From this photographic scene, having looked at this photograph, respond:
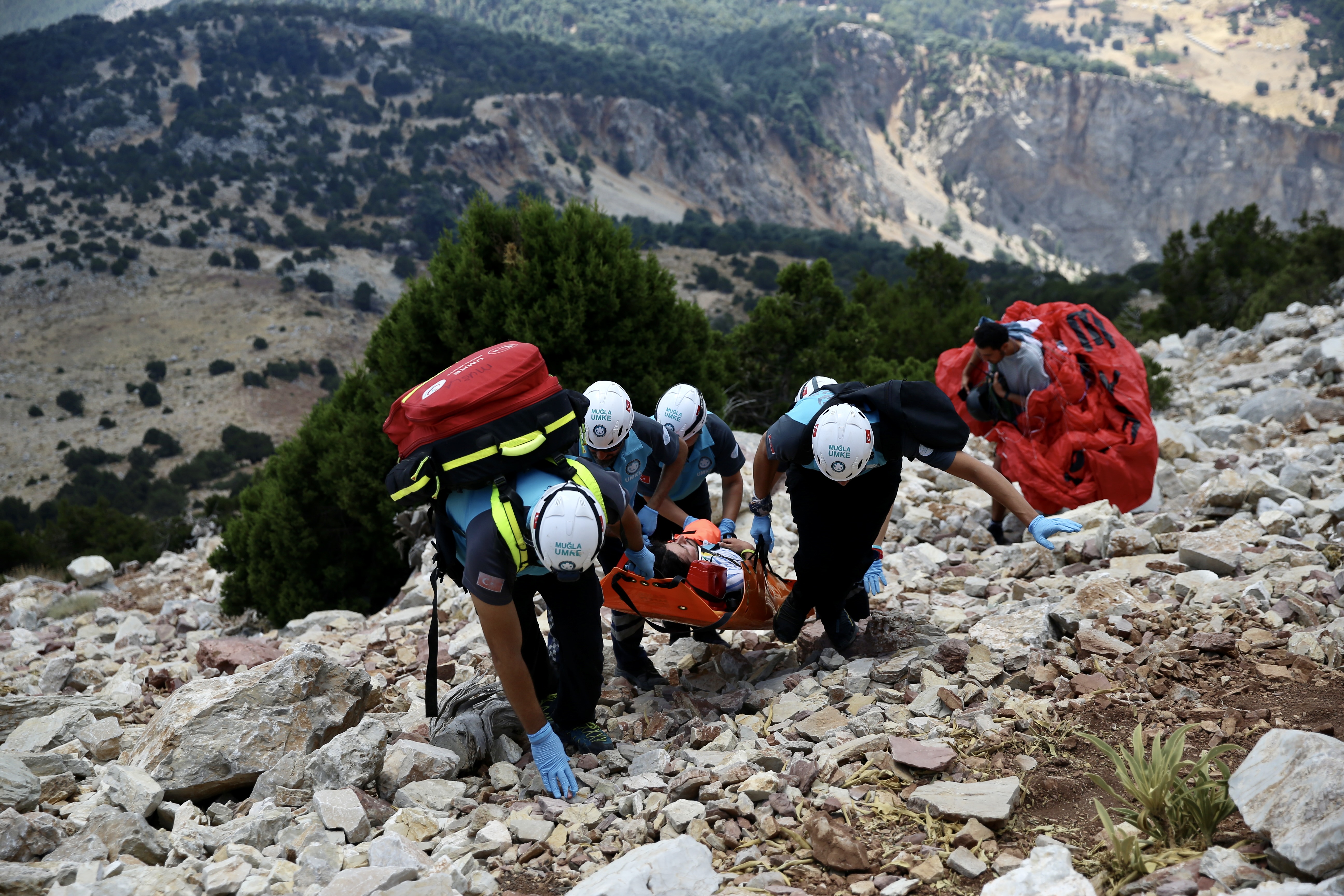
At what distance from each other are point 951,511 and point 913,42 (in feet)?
431

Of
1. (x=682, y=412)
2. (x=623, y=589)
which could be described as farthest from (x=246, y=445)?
(x=623, y=589)

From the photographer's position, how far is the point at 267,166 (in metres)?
67.2

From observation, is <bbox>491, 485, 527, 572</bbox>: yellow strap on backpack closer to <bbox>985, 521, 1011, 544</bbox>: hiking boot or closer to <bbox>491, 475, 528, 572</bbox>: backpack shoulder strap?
<bbox>491, 475, 528, 572</bbox>: backpack shoulder strap

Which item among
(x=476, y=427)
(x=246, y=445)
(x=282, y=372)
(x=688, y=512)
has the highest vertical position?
(x=476, y=427)

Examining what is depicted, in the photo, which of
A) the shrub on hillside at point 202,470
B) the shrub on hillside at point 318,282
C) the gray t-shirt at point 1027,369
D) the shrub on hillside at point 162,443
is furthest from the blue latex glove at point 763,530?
the shrub on hillside at point 318,282

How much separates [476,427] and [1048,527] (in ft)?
8.20

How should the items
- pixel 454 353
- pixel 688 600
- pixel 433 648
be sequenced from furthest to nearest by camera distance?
pixel 454 353, pixel 688 600, pixel 433 648

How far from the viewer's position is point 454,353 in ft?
30.2

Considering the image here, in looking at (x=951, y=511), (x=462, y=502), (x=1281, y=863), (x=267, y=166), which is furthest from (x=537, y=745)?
(x=267, y=166)

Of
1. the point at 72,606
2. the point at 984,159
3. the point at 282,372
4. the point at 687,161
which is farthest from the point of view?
the point at 984,159

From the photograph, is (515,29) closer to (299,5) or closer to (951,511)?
(299,5)

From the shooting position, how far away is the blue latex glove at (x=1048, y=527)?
13.0 ft

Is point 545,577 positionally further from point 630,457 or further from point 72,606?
point 72,606

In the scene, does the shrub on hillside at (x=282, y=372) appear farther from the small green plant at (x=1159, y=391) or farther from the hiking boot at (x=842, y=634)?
the hiking boot at (x=842, y=634)
